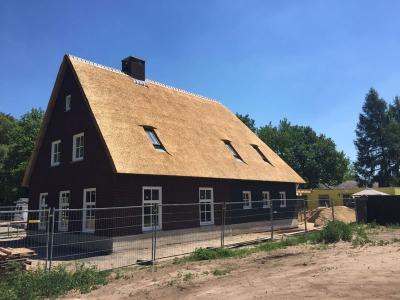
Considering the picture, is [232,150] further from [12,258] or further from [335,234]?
[12,258]

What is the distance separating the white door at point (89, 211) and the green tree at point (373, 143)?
52.2 meters

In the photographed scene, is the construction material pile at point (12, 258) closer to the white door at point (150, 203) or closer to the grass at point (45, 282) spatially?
the grass at point (45, 282)

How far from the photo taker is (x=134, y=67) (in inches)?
879

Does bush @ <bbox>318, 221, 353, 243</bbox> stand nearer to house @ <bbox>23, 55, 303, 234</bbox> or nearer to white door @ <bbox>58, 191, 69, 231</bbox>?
house @ <bbox>23, 55, 303, 234</bbox>

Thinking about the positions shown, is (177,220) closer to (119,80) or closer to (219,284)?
(119,80)

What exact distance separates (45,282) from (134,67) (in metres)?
15.5

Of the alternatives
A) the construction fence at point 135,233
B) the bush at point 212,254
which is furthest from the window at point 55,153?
the bush at point 212,254

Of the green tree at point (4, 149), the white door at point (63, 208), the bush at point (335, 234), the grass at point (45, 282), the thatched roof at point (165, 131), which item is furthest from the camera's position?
the green tree at point (4, 149)

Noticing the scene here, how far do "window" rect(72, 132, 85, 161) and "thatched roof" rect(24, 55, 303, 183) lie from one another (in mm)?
2154

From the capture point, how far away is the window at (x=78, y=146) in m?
18.1

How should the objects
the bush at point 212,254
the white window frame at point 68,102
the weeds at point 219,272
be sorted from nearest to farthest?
1. the weeds at point 219,272
2. the bush at point 212,254
3. the white window frame at point 68,102

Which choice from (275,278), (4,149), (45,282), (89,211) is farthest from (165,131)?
(4,149)

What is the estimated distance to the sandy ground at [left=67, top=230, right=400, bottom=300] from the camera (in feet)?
23.4

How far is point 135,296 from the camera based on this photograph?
26.8 ft
